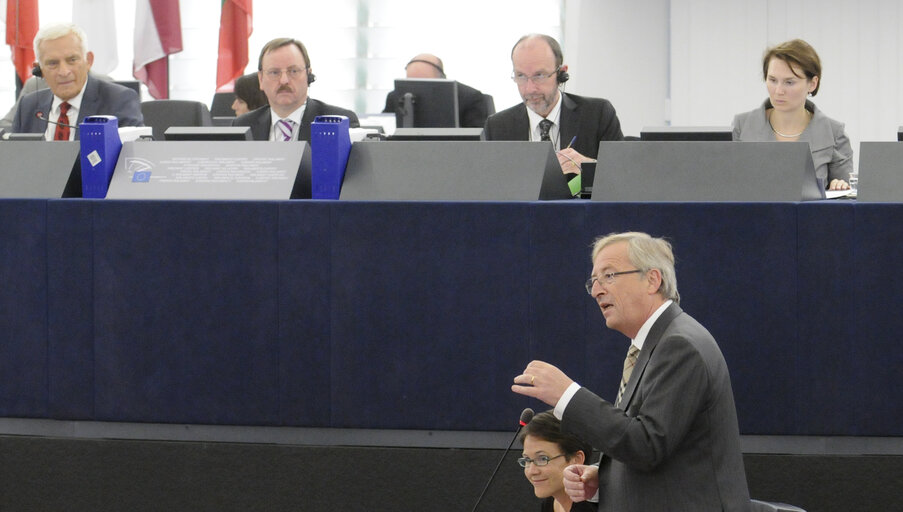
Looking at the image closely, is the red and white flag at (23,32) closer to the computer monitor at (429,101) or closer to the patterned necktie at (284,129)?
the computer monitor at (429,101)

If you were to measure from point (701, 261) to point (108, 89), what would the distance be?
8.29 ft

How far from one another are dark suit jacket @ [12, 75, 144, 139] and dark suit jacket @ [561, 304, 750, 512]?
284 centimetres

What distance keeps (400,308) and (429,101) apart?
1886 millimetres

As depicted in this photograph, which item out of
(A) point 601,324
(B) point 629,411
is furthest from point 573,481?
(A) point 601,324

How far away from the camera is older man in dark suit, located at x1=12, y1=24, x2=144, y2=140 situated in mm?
4691

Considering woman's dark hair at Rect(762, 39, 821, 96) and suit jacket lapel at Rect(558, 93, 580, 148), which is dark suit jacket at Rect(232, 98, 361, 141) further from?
woman's dark hair at Rect(762, 39, 821, 96)

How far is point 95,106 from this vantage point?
470 cm

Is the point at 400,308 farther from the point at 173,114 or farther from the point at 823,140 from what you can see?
the point at 173,114

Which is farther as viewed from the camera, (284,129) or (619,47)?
(619,47)

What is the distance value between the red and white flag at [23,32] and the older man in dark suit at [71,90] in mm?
2987

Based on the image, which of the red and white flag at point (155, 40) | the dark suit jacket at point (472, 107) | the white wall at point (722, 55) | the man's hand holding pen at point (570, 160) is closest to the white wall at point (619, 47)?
the white wall at point (722, 55)

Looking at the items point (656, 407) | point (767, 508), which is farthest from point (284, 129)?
point (767, 508)

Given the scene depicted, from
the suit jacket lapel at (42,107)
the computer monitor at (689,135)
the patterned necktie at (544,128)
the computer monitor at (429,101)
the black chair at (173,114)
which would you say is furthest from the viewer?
the black chair at (173,114)

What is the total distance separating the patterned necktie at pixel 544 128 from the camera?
4.46 metres
